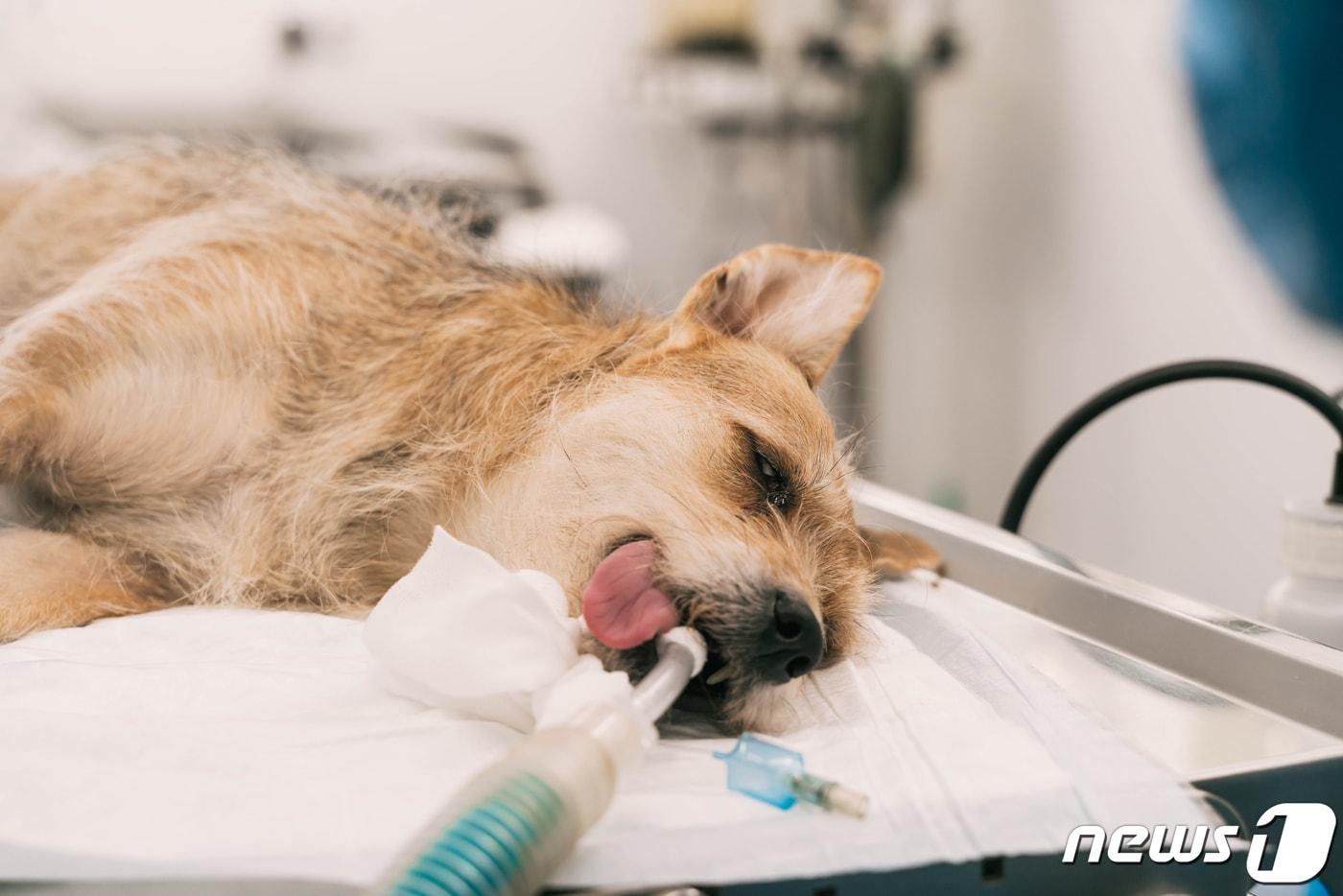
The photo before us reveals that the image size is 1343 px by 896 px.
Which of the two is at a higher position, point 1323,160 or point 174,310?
point 1323,160

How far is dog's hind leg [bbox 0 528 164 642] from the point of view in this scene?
1015 mm

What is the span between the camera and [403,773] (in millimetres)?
667

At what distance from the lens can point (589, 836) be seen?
60cm

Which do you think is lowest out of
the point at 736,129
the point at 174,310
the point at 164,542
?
the point at 164,542

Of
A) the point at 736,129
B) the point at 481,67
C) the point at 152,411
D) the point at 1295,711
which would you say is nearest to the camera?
the point at 1295,711

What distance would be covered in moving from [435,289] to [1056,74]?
A: 2.07 metres

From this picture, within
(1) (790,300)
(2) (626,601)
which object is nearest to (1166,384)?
(1) (790,300)

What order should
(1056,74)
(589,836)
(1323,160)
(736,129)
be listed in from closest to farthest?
(589,836)
(1323,160)
(1056,74)
(736,129)

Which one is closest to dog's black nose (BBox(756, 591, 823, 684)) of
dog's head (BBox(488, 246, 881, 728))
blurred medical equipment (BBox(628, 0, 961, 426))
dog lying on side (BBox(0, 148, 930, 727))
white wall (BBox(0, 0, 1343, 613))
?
dog's head (BBox(488, 246, 881, 728))

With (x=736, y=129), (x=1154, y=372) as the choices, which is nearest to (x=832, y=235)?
(x=736, y=129)

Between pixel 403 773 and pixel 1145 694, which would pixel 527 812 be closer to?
pixel 403 773

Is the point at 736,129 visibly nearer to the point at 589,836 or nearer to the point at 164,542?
the point at 164,542

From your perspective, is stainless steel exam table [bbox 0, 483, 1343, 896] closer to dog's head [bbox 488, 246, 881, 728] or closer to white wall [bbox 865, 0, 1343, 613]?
dog's head [bbox 488, 246, 881, 728]

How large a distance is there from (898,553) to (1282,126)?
1.19 meters
